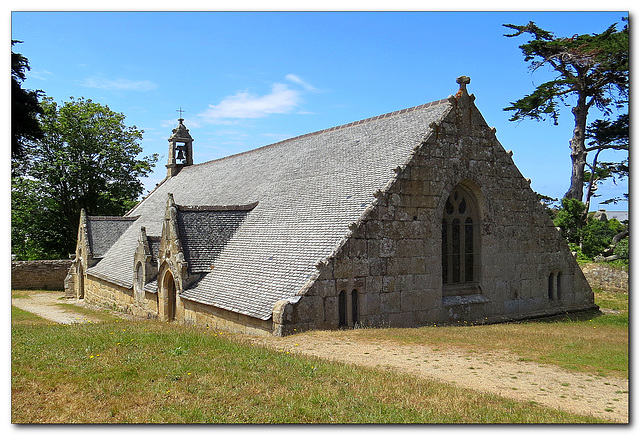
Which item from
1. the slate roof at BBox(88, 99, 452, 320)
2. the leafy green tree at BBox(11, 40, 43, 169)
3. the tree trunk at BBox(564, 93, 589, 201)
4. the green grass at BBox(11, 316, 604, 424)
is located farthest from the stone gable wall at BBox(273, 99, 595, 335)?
the tree trunk at BBox(564, 93, 589, 201)

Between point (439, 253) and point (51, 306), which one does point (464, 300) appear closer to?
point (439, 253)

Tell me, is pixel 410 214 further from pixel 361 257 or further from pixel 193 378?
pixel 193 378

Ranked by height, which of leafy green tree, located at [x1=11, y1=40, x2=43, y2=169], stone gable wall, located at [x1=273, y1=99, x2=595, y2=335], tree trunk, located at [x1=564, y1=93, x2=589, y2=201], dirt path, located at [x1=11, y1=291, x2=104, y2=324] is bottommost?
dirt path, located at [x1=11, y1=291, x2=104, y2=324]

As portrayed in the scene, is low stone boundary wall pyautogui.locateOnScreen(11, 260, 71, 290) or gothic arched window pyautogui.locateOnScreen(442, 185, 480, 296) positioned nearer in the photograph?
gothic arched window pyautogui.locateOnScreen(442, 185, 480, 296)

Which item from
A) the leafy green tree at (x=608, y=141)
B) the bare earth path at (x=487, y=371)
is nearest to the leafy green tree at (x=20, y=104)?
the bare earth path at (x=487, y=371)

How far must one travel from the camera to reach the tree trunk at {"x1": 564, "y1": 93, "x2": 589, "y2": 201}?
2764cm

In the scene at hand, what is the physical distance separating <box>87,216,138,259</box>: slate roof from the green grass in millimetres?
20963

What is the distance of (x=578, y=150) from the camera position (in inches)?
1147

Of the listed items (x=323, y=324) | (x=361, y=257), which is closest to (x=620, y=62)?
(x=361, y=257)

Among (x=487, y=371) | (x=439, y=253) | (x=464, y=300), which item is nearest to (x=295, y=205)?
(x=439, y=253)

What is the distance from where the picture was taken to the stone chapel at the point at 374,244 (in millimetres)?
15352

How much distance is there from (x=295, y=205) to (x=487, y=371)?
34.3 feet

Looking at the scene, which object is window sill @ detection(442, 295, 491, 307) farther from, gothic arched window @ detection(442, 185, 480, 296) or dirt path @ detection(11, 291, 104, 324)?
dirt path @ detection(11, 291, 104, 324)

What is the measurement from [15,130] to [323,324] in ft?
28.5
